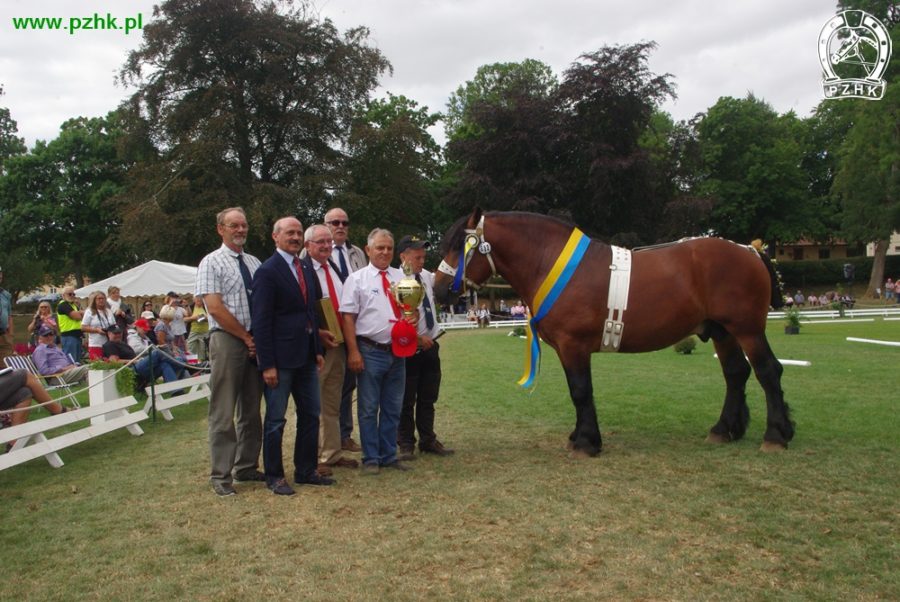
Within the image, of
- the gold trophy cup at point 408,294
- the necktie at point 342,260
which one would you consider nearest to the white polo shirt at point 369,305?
the gold trophy cup at point 408,294

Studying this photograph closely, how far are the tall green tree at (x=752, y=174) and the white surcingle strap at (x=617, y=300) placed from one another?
47128 mm

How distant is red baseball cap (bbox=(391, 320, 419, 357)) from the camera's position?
18.7ft

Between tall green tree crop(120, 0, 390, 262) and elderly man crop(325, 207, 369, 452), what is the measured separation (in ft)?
73.7

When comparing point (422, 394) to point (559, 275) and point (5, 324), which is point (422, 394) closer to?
point (559, 275)

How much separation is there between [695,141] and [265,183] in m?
22.7

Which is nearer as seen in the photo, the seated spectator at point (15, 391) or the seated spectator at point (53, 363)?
the seated spectator at point (15, 391)

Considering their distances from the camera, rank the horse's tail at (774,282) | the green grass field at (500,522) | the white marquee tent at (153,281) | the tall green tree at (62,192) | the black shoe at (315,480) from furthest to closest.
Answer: the tall green tree at (62,192)
the white marquee tent at (153,281)
the horse's tail at (774,282)
the black shoe at (315,480)
the green grass field at (500,522)

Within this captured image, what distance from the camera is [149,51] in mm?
31125

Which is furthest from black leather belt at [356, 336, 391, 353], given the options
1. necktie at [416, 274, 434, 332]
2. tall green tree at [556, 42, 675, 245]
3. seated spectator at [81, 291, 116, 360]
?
tall green tree at [556, 42, 675, 245]

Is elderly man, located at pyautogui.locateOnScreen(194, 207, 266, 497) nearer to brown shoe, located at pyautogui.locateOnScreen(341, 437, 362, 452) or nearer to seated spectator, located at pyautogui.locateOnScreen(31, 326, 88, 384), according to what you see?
brown shoe, located at pyautogui.locateOnScreen(341, 437, 362, 452)

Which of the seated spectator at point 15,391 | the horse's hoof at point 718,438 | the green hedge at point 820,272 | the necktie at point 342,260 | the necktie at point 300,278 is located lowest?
the horse's hoof at point 718,438

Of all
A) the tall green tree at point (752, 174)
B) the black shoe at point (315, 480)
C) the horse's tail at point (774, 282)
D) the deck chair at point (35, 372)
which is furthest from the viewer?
the tall green tree at point (752, 174)

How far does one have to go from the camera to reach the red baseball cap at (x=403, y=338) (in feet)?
18.7

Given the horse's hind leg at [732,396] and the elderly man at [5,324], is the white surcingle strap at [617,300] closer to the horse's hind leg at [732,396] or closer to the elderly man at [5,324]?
the horse's hind leg at [732,396]
